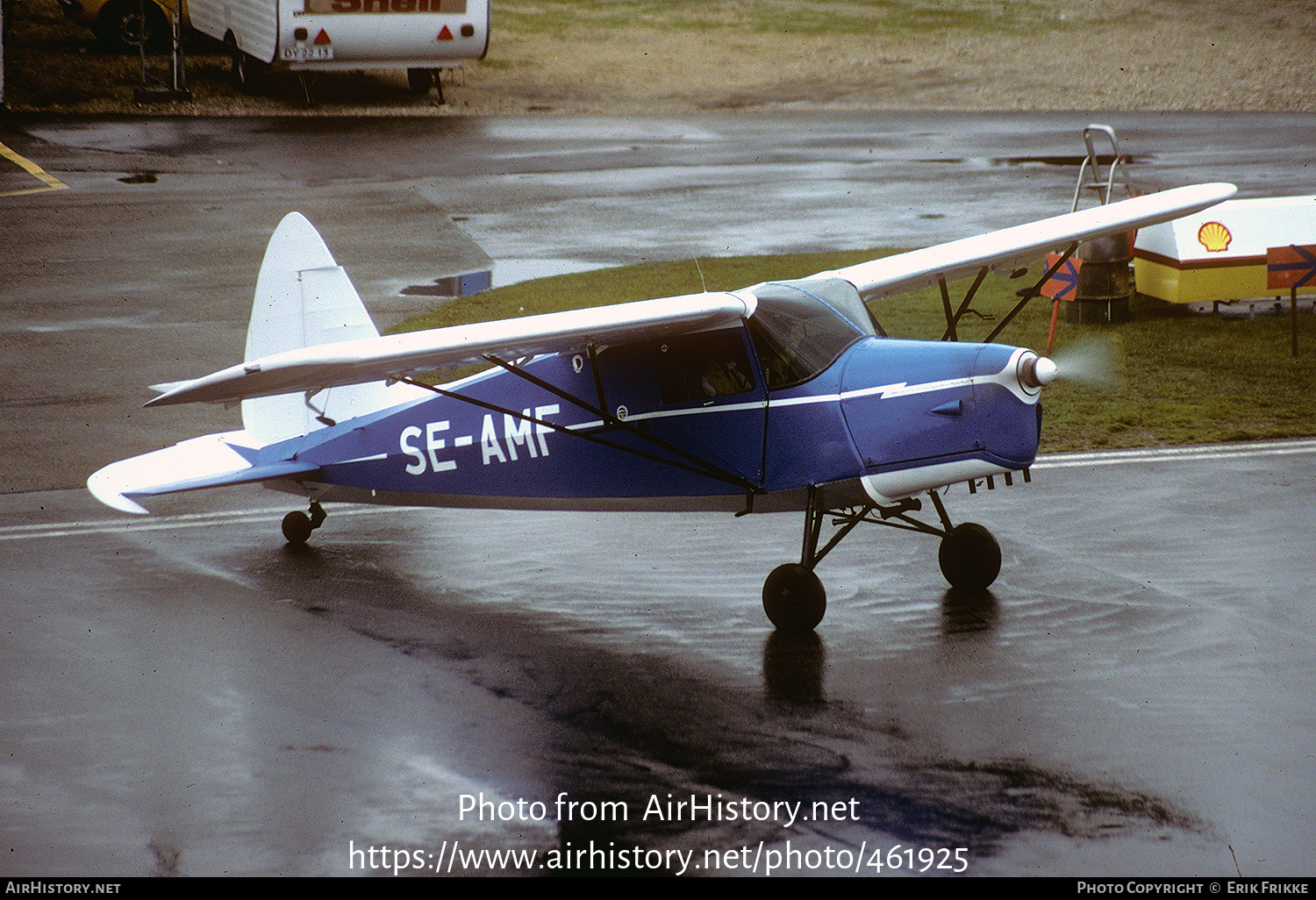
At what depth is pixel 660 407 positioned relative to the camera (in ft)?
34.0

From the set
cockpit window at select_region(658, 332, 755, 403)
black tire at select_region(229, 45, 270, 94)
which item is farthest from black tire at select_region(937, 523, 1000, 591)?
black tire at select_region(229, 45, 270, 94)

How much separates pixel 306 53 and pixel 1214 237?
20.8 m

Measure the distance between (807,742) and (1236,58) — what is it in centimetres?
3718

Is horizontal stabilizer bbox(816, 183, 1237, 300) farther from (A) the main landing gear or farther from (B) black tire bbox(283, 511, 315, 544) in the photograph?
(B) black tire bbox(283, 511, 315, 544)

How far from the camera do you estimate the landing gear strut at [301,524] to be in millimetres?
12188

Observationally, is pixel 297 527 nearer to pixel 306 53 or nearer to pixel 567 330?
pixel 567 330

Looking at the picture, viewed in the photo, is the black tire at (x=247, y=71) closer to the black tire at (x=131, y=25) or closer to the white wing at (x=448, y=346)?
the black tire at (x=131, y=25)

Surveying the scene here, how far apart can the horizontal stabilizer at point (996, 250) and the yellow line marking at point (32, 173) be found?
20.3m

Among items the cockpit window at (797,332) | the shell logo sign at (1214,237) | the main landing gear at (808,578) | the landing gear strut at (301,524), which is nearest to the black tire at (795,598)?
the main landing gear at (808,578)

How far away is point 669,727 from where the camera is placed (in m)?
8.86

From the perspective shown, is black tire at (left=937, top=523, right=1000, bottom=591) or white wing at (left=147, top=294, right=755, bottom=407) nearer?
white wing at (left=147, top=294, right=755, bottom=407)

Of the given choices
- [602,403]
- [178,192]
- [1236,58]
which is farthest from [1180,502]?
[1236,58]

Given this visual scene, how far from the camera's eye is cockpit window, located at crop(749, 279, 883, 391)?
10.0 metres

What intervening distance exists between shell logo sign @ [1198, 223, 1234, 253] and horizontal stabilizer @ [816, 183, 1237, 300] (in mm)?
7362
